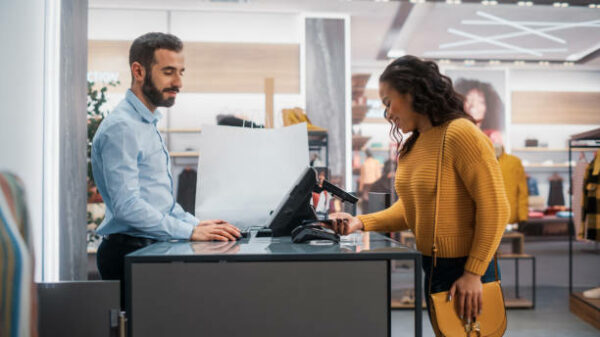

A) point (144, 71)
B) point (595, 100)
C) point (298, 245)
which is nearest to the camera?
point (298, 245)

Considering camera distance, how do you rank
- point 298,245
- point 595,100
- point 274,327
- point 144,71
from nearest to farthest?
point 274,327, point 298,245, point 144,71, point 595,100

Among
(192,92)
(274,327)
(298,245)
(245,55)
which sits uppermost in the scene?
(245,55)

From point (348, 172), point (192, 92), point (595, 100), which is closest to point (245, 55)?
point (192, 92)

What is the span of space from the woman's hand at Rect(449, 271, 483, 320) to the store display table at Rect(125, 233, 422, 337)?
267 millimetres

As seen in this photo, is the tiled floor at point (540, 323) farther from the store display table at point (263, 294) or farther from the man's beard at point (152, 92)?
the man's beard at point (152, 92)

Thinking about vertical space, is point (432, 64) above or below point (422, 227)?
above

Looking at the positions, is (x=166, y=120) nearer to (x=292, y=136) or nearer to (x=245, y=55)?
(x=245, y=55)

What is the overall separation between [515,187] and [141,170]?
15.1ft

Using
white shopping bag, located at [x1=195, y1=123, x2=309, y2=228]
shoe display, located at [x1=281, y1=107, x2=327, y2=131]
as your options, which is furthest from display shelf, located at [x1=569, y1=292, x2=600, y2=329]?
white shopping bag, located at [x1=195, y1=123, x2=309, y2=228]

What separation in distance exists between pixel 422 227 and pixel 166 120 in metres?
4.74

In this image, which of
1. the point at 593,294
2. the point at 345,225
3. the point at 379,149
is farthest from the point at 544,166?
the point at 345,225

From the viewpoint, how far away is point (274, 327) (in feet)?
3.67

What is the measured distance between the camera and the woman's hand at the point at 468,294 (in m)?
1.32

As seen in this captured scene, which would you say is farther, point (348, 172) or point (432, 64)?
point (348, 172)
